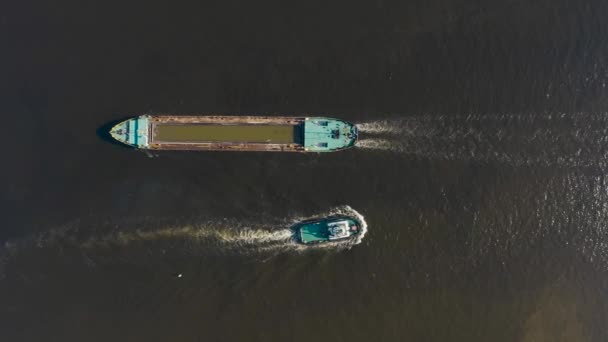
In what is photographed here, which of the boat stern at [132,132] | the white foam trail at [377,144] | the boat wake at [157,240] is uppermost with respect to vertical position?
the boat stern at [132,132]

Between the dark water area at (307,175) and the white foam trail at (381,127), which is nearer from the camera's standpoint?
the dark water area at (307,175)

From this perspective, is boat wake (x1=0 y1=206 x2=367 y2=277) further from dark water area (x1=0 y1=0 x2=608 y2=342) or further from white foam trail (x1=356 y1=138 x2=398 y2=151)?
white foam trail (x1=356 y1=138 x2=398 y2=151)

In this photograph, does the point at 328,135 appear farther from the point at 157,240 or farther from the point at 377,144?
the point at 157,240

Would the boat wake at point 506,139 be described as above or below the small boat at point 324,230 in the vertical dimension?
above

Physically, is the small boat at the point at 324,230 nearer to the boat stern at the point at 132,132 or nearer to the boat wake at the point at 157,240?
the boat wake at the point at 157,240

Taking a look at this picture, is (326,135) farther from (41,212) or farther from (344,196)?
(41,212)

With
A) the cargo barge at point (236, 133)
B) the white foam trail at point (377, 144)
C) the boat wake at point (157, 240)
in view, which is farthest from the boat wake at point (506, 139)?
the boat wake at point (157, 240)

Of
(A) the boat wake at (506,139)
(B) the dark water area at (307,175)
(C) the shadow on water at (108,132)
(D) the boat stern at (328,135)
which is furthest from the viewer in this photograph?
(C) the shadow on water at (108,132)

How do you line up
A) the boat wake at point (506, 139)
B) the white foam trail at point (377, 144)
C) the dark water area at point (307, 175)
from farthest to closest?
the white foam trail at point (377, 144), the boat wake at point (506, 139), the dark water area at point (307, 175)
